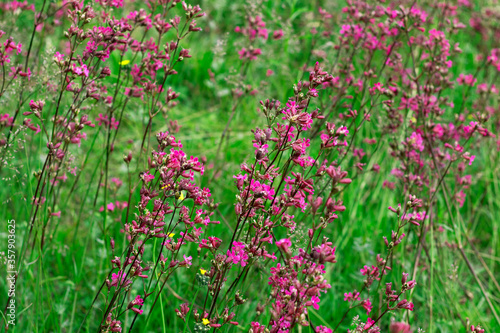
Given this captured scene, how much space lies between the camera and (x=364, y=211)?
13.0 ft

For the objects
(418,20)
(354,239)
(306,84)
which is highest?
(418,20)

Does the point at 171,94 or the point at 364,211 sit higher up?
the point at 171,94

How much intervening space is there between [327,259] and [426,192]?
205 cm

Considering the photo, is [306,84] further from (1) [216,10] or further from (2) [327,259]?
(1) [216,10]

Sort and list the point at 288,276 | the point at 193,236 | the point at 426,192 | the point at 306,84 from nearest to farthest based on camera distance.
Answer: the point at 288,276, the point at 193,236, the point at 306,84, the point at 426,192

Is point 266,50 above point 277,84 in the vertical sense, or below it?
above

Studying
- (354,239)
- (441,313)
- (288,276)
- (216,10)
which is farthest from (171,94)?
(216,10)

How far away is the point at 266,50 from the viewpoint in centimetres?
546

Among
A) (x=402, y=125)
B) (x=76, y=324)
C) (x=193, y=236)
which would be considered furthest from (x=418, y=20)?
(x=76, y=324)

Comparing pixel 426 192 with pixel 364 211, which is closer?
pixel 426 192

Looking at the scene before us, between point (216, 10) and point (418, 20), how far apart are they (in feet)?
13.3

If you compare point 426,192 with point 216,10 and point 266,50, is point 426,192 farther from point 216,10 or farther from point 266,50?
point 216,10

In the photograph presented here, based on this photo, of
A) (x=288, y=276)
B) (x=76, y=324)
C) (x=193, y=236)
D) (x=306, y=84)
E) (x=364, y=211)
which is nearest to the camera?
(x=288, y=276)

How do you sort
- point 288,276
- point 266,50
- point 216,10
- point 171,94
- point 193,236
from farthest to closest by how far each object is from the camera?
point 216,10 → point 266,50 → point 171,94 → point 193,236 → point 288,276
